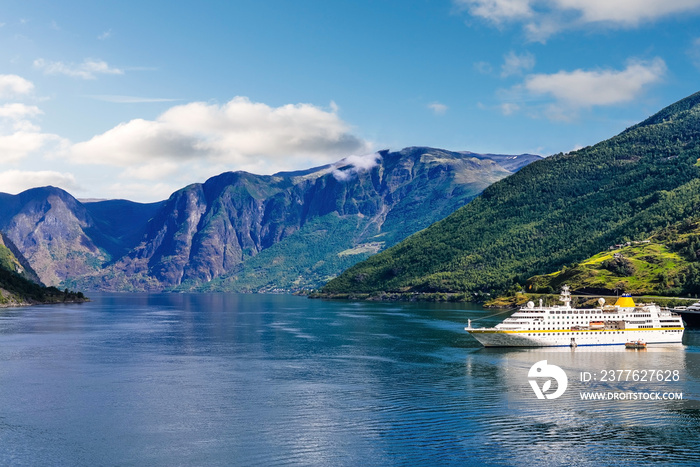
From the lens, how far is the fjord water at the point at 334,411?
250ft

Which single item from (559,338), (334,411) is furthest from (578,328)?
(334,411)

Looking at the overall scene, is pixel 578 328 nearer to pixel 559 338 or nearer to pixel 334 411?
pixel 559 338

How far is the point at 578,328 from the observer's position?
557 feet

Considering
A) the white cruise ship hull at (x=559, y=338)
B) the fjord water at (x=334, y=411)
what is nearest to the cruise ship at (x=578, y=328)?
the white cruise ship hull at (x=559, y=338)

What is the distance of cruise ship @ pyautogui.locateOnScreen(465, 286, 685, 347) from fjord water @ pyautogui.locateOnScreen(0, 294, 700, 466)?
35.5 ft

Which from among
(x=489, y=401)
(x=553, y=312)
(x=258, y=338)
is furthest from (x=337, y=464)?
(x=258, y=338)

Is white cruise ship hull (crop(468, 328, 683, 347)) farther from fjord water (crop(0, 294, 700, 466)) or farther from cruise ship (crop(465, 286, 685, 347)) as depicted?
fjord water (crop(0, 294, 700, 466))

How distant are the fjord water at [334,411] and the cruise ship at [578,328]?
10816 millimetres

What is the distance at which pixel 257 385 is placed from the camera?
116m

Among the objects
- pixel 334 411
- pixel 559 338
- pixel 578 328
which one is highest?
pixel 578 328

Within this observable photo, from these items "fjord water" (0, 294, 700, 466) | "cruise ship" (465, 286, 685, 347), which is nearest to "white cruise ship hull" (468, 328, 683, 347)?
"cruise ship" (465, 286, 685, 347)

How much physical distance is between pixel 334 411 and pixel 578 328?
95.2m

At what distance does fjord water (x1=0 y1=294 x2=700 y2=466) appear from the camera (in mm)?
76062

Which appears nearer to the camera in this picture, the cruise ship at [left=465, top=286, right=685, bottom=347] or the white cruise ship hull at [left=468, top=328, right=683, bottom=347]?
the white cruise ship hull at [left=468, top=328, right=683, bottom=347]
